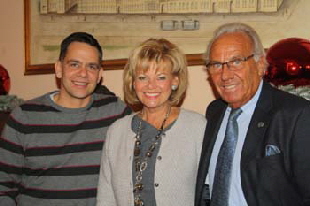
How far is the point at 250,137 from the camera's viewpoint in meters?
1.79

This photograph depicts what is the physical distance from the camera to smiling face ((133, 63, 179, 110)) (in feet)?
6.51

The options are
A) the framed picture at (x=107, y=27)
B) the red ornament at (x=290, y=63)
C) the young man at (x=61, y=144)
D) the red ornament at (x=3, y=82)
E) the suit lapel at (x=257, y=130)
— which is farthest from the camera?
the red ornament at (x=3, y=82)

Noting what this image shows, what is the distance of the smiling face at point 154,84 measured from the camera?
6.51 feet

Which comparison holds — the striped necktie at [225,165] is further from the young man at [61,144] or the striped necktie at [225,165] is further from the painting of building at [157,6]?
the painting of building at [157,6]

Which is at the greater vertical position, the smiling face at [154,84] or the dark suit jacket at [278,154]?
the smiling face at [154,84]

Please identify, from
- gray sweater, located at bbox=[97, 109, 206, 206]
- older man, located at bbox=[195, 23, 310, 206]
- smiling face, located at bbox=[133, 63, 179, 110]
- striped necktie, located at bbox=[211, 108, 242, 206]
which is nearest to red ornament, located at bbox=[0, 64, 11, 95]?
gray sweater, located at bbox=[97, 109, 206, 206]

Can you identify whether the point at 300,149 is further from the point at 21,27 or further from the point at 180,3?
the point at 21,27

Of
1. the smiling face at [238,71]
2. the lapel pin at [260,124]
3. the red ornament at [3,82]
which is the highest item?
the smiling face at [238,71]

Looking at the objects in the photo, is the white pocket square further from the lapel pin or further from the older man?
the lapel pin

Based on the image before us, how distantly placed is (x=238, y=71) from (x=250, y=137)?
0.30 metres

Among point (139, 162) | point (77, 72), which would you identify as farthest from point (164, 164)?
point (77, 72)

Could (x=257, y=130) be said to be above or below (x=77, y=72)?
below

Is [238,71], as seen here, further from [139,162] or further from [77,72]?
[77,72]

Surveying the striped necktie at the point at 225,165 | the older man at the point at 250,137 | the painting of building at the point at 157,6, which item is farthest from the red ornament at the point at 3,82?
the striped necktie at the point at 225,165
